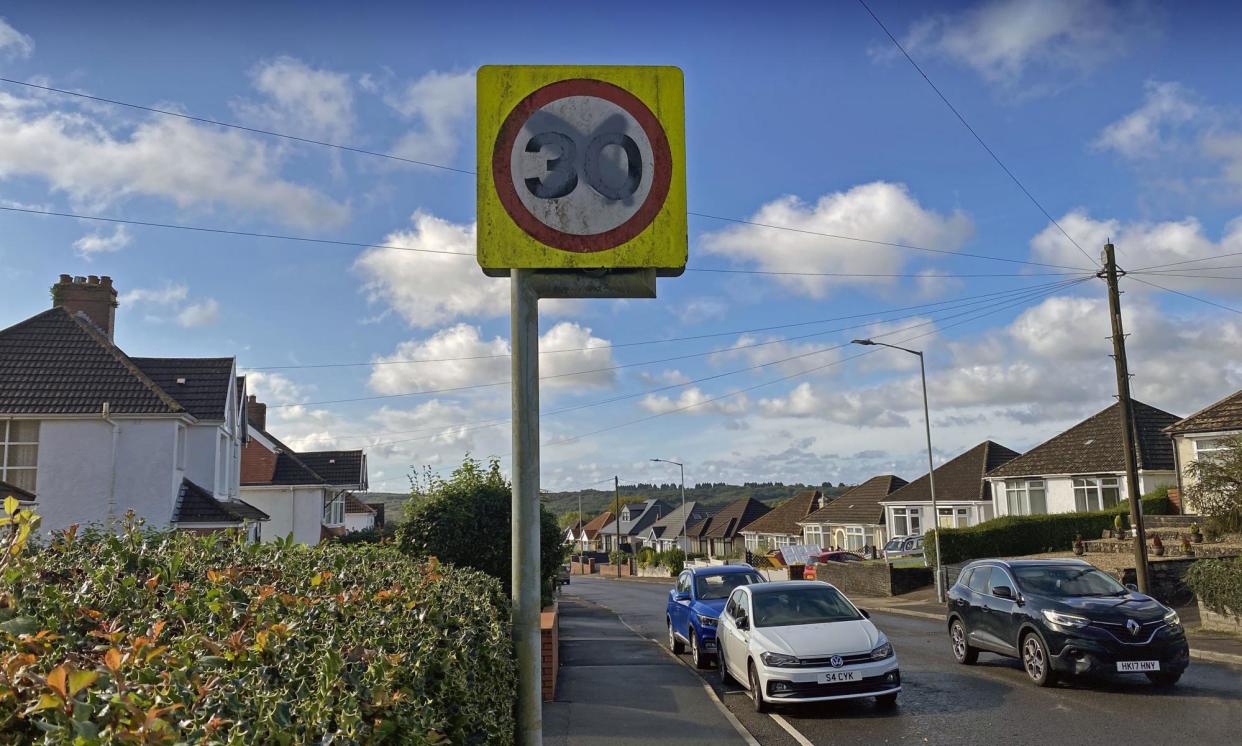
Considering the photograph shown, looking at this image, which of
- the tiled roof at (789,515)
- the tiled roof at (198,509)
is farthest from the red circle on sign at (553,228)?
the tiled roof at (789,515)

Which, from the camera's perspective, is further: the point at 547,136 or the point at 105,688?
the point at 547,136

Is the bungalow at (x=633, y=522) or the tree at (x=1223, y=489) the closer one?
the tree at (x=1223, y=489)

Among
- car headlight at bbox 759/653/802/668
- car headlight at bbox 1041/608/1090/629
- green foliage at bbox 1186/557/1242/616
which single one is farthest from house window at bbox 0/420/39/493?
green foliage at bbox 1186/557/1242/616

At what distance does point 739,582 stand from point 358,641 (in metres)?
15.1

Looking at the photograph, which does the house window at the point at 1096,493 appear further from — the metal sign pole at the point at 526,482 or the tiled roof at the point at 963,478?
the metal sign pole at the point at 526,482

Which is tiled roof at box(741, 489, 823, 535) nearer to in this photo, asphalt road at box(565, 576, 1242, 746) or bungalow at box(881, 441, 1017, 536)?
bungalow at box(881, 441, 1017, 536)

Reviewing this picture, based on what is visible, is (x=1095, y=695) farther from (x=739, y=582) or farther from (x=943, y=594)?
(x=943, y=594)

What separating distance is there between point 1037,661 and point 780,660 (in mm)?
3813

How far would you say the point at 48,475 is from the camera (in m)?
25.0

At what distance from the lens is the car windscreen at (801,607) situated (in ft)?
41.4

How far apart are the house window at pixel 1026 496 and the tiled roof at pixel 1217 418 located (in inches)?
400

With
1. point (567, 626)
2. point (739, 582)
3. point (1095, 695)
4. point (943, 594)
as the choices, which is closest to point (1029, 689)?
point (1095, 695)

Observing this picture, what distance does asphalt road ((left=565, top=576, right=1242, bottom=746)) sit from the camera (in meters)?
9.67

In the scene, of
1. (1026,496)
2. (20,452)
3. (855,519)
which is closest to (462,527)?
(20,452)
